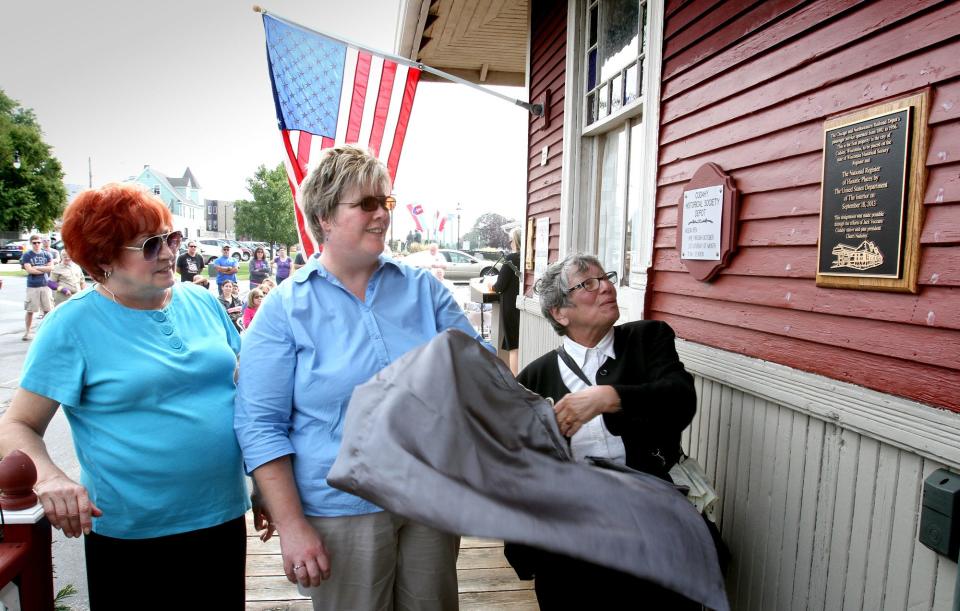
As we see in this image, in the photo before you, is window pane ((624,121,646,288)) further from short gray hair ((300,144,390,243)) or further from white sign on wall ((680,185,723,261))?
short gray hair ((300,144,390,243))

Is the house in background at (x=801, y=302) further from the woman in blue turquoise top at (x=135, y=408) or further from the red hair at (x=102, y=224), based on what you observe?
the red hair at (x=102, y=224)

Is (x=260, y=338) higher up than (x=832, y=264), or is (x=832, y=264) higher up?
(x=832, y=264)

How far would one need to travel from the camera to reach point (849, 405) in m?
1.91

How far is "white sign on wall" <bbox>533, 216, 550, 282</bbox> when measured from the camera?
18.4ft

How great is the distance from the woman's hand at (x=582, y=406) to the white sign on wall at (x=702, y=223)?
119cm

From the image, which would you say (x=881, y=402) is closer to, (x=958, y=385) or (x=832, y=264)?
(x=958, y=385)

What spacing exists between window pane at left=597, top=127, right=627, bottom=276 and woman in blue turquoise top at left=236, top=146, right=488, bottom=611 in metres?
2.76

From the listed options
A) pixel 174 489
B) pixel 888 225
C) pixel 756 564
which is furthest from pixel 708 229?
pixel 174 489

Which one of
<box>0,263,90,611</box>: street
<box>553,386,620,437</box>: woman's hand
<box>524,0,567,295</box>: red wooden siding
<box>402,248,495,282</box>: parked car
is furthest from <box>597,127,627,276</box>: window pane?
<box>402,248,495,282</box>: parked car

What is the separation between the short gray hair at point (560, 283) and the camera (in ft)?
7.43

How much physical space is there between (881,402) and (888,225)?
0.53 m

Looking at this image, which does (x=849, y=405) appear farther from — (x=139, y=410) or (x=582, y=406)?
(x=139, y=410)

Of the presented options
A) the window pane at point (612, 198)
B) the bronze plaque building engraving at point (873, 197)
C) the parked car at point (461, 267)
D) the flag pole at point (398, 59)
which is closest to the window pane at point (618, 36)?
the window pane at point (612, 198)

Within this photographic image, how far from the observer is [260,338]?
1.56 metres
